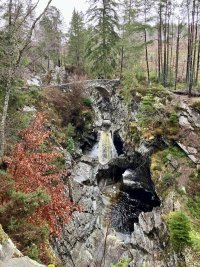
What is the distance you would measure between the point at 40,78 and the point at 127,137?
19239mm

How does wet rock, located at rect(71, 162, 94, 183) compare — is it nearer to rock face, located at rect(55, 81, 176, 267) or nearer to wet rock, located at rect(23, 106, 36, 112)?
rock face, located at rect(55, 81, 176, 267)

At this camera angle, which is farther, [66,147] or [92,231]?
[66,147]

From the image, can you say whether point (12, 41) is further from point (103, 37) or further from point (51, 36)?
point (51, 36)

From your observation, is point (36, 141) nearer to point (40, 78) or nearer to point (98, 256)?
point (98, 256)

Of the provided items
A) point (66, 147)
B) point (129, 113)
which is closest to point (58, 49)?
point (129, 113)

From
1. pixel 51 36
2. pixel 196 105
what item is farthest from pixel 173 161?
pixel 51 36

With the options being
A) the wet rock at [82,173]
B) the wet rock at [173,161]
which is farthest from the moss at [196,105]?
the wet rock at [82,173]

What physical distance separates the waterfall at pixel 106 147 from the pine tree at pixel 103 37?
841 centimetres

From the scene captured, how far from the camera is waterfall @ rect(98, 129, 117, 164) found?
31628 mm

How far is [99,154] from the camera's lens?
1243 inches

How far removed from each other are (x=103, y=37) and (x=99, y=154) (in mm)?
14907

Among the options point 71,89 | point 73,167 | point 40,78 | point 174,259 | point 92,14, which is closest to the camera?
point 174,259

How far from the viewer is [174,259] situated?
12852mm

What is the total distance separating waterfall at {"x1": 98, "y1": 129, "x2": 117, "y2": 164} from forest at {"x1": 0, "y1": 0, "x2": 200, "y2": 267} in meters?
0.12
